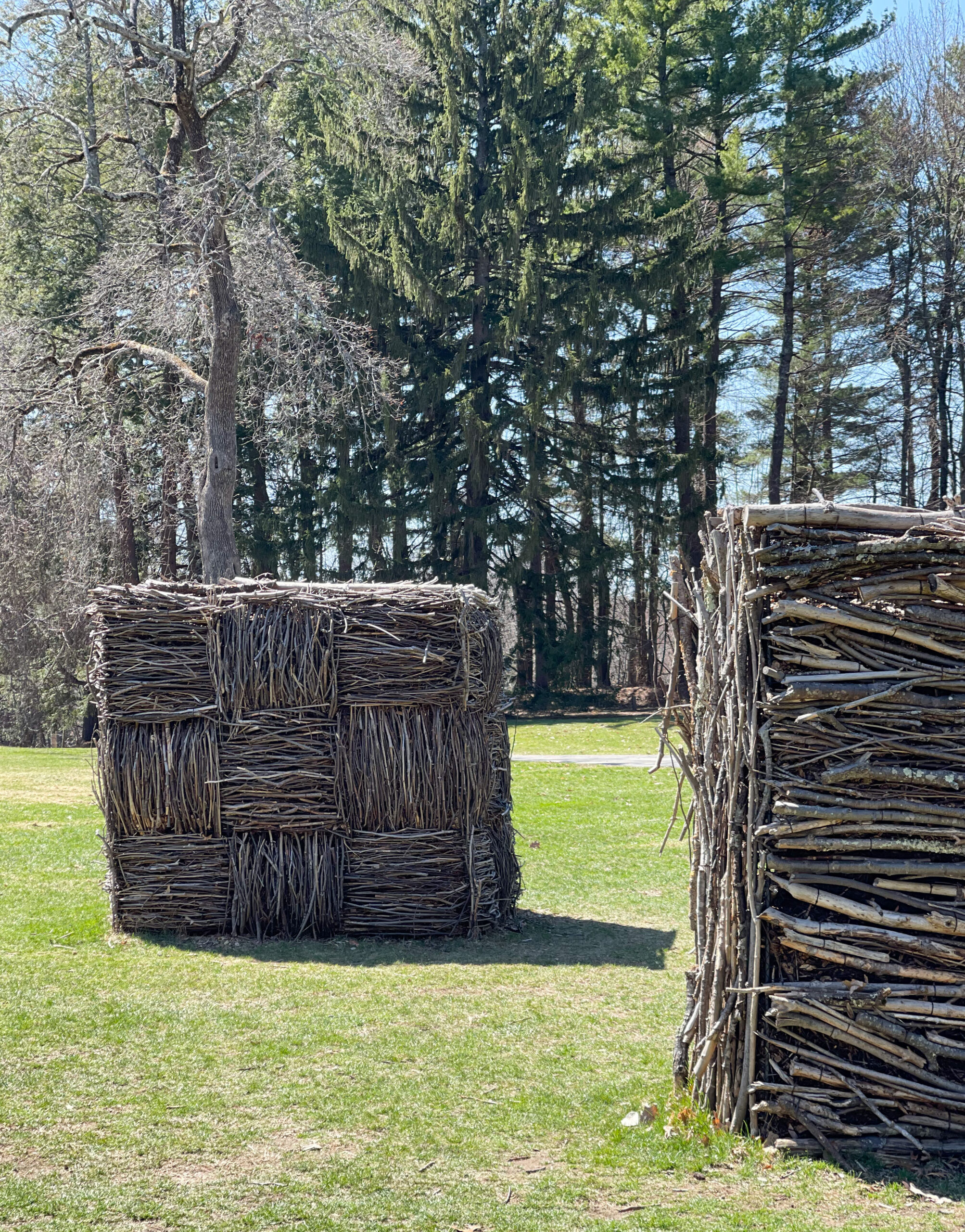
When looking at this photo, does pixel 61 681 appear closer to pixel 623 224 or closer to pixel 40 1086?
pixel 623 224

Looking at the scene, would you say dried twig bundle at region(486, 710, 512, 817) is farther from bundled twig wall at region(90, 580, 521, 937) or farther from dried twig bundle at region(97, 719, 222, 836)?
dried twig bundle at region(97, 719, 222, 836)

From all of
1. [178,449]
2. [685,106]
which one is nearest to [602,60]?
[685,106]

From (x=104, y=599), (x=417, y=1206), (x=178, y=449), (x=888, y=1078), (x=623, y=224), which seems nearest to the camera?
(x=417, y=1206)

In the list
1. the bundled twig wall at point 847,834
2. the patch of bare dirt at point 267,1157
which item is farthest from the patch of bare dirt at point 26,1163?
the bundled twig wall at point 847,834

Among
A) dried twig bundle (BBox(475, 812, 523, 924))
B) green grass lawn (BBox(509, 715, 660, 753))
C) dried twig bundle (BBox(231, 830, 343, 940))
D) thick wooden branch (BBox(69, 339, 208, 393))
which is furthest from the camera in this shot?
green grass lawn (BBox(509, 715, 660, 753))

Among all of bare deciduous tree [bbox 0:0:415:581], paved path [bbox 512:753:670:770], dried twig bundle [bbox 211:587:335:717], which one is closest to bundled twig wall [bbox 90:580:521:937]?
dried twig bundle [bbox 211:587:335:717]

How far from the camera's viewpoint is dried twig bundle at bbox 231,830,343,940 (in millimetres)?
8336

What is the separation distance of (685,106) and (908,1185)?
30532mm

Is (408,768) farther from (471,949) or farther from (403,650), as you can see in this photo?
(471,949)

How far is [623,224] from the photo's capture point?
29594 mm

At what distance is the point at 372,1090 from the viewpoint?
18.1 ft

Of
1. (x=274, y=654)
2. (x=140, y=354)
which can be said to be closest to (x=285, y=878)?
(x=274, y=654)

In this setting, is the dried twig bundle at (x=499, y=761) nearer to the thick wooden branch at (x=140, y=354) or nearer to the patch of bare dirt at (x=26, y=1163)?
the patch of bare dirt at (x=26, y=1163)

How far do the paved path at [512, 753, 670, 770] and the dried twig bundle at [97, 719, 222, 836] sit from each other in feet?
34.9
